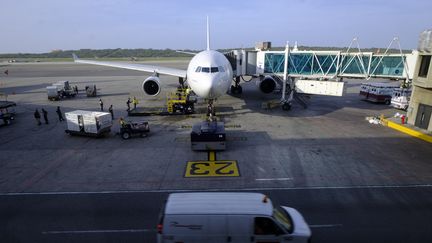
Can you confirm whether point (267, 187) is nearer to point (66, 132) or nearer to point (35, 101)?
point (66, 132)

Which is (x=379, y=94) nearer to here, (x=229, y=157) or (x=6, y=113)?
(x=229, y=157)

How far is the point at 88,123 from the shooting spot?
21047 mm

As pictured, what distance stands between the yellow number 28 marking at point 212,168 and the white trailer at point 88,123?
8899 millimetres

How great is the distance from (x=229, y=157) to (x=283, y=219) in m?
8.60

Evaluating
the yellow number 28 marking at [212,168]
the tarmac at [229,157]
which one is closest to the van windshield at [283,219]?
the tarmac at [229,157]

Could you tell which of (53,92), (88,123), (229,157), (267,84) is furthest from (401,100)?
(53,92)

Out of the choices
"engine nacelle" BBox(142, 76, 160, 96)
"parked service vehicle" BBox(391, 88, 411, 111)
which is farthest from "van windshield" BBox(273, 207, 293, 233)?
"parked service vehicle" BBox(391, 88, 411, 111)

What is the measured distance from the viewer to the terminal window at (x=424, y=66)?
70.6ft

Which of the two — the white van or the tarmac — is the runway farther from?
the white van

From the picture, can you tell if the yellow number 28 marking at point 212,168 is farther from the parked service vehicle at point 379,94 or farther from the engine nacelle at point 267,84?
the parked service vehicle at point 379,94

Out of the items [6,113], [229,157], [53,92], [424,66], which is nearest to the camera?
[229,157]

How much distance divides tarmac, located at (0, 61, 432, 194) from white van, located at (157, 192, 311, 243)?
5114 mm

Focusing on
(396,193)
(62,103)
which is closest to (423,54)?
(396,193)

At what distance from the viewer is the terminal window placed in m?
21.5
